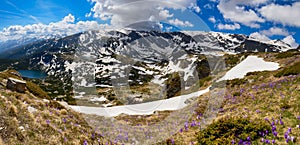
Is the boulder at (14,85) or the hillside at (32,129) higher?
the boulder at (14,85)

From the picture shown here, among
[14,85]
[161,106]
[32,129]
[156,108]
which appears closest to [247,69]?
[161,106]

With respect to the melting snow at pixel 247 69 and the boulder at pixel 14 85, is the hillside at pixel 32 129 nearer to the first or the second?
the boulder at pixel 14 85

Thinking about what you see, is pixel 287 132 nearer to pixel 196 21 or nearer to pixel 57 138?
pixel 196 21

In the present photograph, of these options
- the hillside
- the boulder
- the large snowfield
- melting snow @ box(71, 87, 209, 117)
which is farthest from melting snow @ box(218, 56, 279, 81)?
the hillside

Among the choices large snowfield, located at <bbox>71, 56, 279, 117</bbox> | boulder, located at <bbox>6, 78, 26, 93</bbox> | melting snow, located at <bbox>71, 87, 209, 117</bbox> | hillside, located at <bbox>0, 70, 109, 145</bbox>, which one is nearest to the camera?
hillside, located at <bbox>0, 70, 109, 145</bbox>

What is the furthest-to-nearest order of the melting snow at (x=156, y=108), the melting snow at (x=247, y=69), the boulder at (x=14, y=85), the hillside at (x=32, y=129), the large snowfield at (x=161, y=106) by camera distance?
the melting snow at (x=247, y=69)
the large snowfield at (x=161, y=106)
the melting snow at (x=156, y=108)
the boulder at (x=14, y=85)
the hillside at (x=32, y=129)

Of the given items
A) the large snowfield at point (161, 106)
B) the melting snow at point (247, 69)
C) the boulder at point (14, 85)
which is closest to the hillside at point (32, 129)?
the boulder at point (14, 85)

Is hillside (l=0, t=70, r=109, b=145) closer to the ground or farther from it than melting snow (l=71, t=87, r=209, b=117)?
farther from it

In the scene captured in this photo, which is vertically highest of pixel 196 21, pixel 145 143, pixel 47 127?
pixel 196 21

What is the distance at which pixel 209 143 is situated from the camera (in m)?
10.3

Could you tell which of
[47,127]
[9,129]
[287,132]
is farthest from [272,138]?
[9,129]

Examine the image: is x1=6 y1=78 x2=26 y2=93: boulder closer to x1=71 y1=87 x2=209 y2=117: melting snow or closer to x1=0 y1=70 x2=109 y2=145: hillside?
x1=0 y1=70 x2=109 y2=145: hillside

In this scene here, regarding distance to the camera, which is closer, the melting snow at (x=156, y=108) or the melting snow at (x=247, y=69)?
the melting snow at (x=156, y=108)

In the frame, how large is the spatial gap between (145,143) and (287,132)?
23.8 ft
